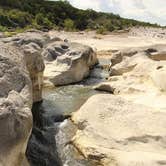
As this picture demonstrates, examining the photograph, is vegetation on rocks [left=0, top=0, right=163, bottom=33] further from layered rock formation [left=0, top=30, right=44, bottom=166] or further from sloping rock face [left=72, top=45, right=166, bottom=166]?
layered rock formation [left=0, top=30, right=44, bottom=166]

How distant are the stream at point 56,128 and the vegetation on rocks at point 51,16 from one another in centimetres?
5153

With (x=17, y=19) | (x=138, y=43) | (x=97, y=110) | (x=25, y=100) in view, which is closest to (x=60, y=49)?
(x=97, y=110)

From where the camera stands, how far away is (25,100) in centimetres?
1597

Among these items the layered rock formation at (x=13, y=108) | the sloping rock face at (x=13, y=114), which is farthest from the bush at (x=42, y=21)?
the sloping rock face at (x=13, y=114)

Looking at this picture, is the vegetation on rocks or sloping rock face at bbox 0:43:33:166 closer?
sloping rock face at bbox 0:43:33:166

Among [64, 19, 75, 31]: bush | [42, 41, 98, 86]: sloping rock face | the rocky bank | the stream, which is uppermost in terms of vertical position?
the rocky bank

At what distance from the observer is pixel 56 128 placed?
22016mm

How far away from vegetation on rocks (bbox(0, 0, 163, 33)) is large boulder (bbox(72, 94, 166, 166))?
59.5 meters

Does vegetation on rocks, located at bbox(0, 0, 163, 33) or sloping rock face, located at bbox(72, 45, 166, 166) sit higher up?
sloping rock face, located at bbox(72, 45, 166, 166)

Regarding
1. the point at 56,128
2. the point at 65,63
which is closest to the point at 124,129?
the point at 56,128

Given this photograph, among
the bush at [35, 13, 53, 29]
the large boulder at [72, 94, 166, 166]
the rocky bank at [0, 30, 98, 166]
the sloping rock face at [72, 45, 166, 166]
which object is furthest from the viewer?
the bush at [35, 13, 53, 29]

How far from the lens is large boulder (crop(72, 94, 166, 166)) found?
17.5 meters

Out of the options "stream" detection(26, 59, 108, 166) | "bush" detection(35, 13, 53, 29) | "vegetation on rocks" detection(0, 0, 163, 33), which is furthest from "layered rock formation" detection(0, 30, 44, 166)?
"bush" detection(35, 13, 53, 29)

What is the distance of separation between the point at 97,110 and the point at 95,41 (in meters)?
45.6
